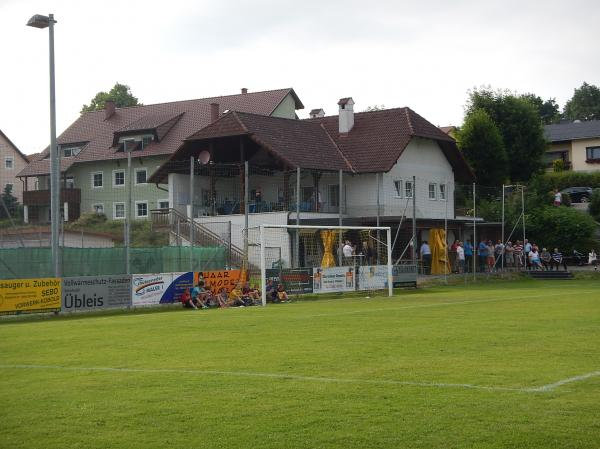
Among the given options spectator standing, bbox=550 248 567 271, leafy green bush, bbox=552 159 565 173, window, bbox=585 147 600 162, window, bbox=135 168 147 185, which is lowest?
spectator standing, bbox=550 248 567 271

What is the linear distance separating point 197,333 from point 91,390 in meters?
8.43

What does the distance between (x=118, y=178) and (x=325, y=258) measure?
37271mm

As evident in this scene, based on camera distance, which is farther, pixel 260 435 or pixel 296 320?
pixel 296 320

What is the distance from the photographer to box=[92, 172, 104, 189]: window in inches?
2872

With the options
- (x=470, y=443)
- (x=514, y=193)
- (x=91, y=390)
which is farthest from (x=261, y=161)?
(x=470, y=443)

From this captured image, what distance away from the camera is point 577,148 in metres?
87.6

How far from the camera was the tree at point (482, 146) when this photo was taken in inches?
2726

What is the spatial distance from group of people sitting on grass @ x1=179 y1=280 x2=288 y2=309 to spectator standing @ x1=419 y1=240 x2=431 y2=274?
14.5 m

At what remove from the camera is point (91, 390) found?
40.3ft

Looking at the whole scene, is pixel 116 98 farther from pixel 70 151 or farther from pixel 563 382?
pixel 563 382

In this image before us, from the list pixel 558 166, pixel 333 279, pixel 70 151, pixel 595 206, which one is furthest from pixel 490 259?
pixel 70 151

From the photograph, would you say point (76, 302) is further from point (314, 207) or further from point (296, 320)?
point (314, 207)

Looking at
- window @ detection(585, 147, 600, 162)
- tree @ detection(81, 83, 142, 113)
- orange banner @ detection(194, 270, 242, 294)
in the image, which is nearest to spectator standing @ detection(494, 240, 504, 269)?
orange banner @ detection(194, 270, 242, 294)

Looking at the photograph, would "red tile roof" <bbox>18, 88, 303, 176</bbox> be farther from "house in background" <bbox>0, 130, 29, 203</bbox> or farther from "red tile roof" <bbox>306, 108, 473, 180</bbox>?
"red tile roof" <bbox>306, 108, 473, 180</bbox>
